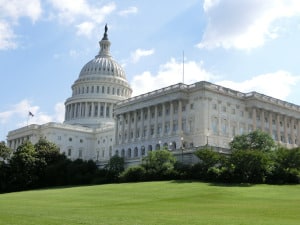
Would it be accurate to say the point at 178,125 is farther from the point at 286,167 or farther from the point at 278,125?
the point at 286,167

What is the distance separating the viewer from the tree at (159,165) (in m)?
83.9

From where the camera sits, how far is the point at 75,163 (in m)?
101

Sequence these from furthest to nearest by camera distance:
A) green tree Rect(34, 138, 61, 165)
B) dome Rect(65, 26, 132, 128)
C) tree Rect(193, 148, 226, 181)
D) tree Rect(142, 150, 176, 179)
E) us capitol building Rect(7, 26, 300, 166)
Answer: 1. dome Rect(65, 26, 132, 128)
2. us capitol building Rect(7, 26, 300, 166)
3. green tree Rect(34, 138, 61, 165)
4. tree Rect(142, 150, 176, 179)
5. tree Rect(193, 148, 226, 181)

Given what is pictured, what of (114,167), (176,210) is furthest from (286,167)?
(176,210)

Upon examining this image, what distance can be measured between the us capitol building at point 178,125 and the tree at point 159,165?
5.83m

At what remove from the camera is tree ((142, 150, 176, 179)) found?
8388cm

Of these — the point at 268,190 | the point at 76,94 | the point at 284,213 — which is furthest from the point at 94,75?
the point at 284,213

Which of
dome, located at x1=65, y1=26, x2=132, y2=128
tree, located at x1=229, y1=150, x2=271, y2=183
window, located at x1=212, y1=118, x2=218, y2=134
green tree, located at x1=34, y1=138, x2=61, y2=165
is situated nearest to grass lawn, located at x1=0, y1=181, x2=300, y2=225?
tree, located at x1=229, y1=150, x2=271, y2=183

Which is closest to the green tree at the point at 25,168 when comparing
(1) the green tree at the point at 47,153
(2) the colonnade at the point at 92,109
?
(1) the green tree at the point at 47,153

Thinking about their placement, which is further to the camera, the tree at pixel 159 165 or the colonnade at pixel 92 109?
the colonnade at pixel 92 109

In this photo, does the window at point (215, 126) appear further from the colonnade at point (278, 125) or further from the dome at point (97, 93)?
the dome at point (97, 93)

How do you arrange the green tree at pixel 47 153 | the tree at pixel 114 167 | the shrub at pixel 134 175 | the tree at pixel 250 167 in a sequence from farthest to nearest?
the green tree at pixel 47 153 → the tree at pixel 114 167 → the shrub at pixel 134 175 → the tree at pixel 250 167

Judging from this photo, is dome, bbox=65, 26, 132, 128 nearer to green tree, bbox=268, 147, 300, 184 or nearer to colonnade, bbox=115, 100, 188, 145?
colonnade, bbox=115, 100, 188, 145

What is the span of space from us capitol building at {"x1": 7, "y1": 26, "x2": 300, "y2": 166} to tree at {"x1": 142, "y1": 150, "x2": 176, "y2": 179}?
5827 mm
